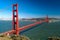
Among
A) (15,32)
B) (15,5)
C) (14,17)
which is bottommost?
(15,32)

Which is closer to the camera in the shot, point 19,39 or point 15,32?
point 19,39

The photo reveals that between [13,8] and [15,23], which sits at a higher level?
[13,8]

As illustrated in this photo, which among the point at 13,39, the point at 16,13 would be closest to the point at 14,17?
the point at 16,13

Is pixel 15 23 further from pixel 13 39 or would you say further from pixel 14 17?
pixel 13 39

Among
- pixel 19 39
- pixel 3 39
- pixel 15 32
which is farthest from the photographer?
pixel 15 32

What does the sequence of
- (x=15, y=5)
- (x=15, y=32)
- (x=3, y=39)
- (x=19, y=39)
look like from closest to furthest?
(x=3, y=39)
(x=19, y=39)
(x=15, y=32)
(x=15, y=5)

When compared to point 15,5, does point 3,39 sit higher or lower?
lower

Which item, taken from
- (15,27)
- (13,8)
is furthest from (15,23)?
(13,8)

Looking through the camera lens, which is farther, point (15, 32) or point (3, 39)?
point (15, 32)

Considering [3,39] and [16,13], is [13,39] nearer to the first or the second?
[3,39]
